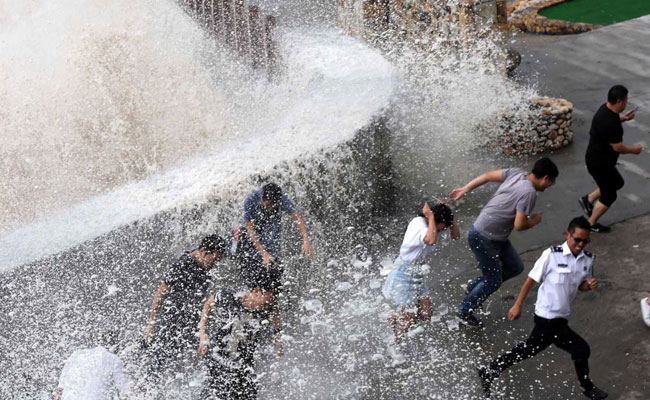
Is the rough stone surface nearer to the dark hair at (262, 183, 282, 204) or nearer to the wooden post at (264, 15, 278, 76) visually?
the dark hair at (262, 183, 282, 204)

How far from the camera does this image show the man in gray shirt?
5504 millimetres

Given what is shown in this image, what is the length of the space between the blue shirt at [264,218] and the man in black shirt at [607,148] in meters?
2.66

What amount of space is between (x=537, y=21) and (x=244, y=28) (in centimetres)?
497

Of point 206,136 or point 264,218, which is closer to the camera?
point 264,218

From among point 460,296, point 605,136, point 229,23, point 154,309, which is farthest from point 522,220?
point 229,23

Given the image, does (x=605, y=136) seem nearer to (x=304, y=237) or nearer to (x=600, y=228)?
(x=600, y=228)

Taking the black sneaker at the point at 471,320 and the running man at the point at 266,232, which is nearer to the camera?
the black sneaker at the point at 471,320

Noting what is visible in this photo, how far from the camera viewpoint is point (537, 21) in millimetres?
13000

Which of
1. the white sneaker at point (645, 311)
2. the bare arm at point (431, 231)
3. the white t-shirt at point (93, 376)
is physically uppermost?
the bare arm at point (431, 231)

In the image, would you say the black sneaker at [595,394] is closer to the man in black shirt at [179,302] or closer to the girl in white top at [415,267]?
the girl in white top at [415,267]

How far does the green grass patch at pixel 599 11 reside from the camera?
12.6 m

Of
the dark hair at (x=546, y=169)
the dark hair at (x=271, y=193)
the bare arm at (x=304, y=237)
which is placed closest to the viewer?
the dark hair at (x=546, y=169)

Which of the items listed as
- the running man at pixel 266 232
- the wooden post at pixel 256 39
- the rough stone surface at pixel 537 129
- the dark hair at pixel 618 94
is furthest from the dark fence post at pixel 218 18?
the dark hair at pixel 618 94

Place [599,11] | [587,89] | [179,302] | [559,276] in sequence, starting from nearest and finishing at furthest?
[559,276]
[179,302]
[587,89]
[599,11]
